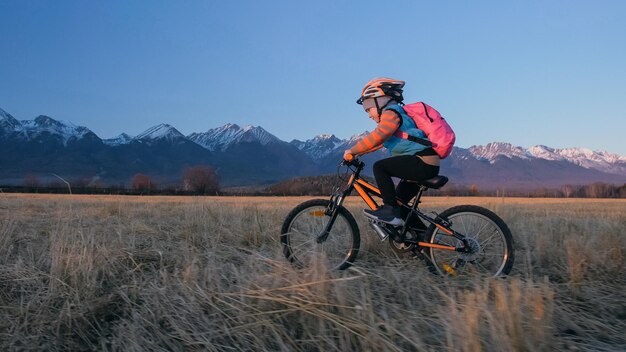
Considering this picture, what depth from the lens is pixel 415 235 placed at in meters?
4.72

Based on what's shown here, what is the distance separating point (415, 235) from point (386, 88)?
1613mm

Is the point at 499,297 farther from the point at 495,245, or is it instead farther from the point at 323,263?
the point at 495,245

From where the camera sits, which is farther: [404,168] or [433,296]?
[404,168]

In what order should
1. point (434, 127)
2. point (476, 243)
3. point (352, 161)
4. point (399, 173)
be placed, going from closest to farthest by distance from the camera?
point (476, 243), point (434, 127), point (399, 173), point (352, 161)

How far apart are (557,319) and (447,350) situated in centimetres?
99

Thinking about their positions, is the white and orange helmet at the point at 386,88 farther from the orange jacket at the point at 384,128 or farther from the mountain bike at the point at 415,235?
the mountain bike at the point at 415,235

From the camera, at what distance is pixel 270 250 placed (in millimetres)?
5621

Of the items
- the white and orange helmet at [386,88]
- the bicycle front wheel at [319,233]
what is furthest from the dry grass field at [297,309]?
the white and orange helmet at [386,88]

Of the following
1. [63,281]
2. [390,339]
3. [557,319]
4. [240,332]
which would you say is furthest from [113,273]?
[557,319]

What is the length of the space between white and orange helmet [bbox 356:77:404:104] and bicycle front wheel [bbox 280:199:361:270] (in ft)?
4.32

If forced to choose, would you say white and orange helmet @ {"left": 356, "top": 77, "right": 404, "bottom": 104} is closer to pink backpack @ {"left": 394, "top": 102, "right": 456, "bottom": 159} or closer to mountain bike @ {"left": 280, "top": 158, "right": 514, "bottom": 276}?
pink backpack @ {"left": 394, "top": 102, "right": 456, "bottom": 159}

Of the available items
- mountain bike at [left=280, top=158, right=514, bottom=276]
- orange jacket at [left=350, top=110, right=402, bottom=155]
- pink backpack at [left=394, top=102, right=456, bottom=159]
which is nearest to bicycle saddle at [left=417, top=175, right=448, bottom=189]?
mountain bike at [left=280, top=158, right=514, bottom=276]

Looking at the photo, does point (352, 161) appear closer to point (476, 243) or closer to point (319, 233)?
point (319, 233)

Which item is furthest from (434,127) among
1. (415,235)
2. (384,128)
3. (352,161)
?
(415,235)
